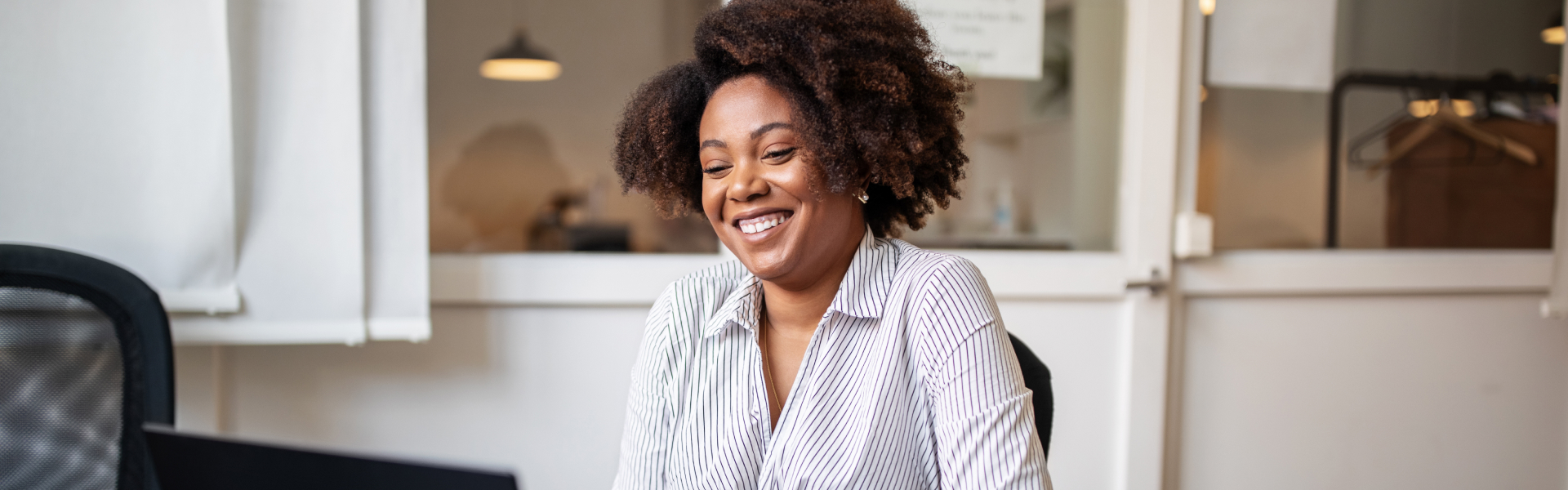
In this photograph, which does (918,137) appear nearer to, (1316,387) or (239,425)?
(239,425)

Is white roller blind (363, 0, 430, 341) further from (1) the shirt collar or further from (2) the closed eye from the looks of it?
(2) the closed eye

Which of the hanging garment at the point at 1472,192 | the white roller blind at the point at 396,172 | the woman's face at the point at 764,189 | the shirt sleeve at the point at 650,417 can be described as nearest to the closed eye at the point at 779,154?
the woman's face at the point at 764,189

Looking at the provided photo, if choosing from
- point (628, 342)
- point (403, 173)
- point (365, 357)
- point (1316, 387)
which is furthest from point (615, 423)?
point (1316, 387)

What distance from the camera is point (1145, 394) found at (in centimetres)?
202

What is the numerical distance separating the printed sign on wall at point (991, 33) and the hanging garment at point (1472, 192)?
42.4 inches

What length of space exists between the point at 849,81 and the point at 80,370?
105 cm

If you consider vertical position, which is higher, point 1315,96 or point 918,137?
point 1315,96

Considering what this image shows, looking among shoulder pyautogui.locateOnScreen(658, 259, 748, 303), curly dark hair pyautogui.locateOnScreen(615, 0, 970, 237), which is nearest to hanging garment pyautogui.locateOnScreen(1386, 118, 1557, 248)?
curly dark hair pyautogui.locateOnScreen(615, 0, 970, 237)

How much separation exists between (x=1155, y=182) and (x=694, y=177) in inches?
46.2

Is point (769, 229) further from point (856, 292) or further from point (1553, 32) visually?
point (1553, 32)

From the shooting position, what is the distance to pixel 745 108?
1.05 metres

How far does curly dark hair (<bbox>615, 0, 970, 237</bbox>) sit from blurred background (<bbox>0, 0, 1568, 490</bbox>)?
1.36ft

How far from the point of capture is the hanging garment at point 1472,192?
2326 millimetres

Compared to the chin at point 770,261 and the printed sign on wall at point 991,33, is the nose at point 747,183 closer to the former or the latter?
the chin at point 770,261
